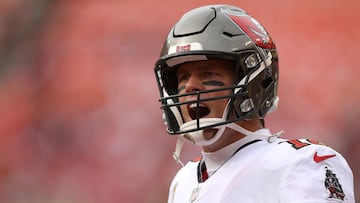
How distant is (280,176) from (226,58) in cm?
24

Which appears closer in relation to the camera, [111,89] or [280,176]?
[280,176]

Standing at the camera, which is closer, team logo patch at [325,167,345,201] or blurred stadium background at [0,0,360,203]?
team logo patch at [325,167,345,201]

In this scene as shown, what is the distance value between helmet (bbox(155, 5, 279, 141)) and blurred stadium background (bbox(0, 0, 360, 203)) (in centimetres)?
98

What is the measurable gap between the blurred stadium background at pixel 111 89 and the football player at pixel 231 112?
988mm

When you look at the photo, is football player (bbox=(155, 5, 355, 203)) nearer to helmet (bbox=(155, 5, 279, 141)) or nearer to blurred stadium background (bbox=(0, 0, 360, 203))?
helmet (bbox=(155, 5, 279, 141))

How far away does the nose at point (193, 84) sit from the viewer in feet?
4.03

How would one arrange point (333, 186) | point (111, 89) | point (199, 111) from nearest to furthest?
point (333, 186) < point (199, 111) < point (111, 89)

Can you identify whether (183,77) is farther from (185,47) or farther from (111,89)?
(111,89)

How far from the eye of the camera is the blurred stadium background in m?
2.29

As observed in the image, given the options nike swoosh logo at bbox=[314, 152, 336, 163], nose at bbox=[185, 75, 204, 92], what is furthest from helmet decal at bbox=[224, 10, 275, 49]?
nike swoosh logo at bbox=[314, 152, 336, 163]

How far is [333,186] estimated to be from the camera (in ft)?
3.56

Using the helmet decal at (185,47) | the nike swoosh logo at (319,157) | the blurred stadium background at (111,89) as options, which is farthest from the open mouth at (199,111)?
the blurred stadium background at (111,89)

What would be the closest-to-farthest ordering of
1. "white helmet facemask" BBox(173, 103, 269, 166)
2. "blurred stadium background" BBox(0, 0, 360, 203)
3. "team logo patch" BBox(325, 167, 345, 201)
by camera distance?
"team logo patch" BBox(325, 167, 345, 201) → "white helmet facemask" BBox(173, 103, 269, 166) → "blurred stadium background" BBox(0, 0, 360, 203)

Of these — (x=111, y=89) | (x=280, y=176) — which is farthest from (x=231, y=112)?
(x=111, y=89)
